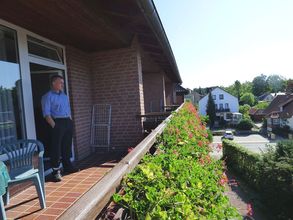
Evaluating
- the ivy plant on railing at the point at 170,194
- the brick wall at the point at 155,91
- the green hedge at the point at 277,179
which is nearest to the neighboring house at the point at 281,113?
the green hedge at the point at 277,179

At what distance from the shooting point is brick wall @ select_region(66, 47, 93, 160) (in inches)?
217

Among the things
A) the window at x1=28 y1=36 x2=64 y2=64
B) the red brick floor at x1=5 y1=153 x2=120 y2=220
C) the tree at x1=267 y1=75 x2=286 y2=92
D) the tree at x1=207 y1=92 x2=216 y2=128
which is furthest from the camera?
the tree at x1=267 y1=75 x2=286 y2=92

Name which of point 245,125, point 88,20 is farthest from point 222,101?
point 88,20

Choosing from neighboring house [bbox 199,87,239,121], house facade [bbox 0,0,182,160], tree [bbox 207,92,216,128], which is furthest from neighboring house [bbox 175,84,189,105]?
neighboring house [bbox 199,87,239,121]

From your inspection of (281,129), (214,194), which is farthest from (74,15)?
(281,129)

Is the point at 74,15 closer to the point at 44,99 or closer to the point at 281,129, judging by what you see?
the point at 44,99

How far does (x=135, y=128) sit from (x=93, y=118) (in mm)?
1001

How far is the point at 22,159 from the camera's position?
10.8 ft

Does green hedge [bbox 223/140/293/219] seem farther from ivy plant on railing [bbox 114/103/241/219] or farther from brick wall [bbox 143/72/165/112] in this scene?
ivy plant on railing [bbox 114/103/241/219]

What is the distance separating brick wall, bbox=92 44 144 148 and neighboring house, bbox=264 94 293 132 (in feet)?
119

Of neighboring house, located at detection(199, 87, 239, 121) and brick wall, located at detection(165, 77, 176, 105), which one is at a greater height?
brick wall, located at detection(165, 77, 176, 105)

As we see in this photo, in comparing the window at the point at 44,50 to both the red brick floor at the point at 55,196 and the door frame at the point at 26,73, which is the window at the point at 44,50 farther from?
the red brick floor at the point at 55,196

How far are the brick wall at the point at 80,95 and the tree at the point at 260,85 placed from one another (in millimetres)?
94735

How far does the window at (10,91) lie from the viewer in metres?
3.71
